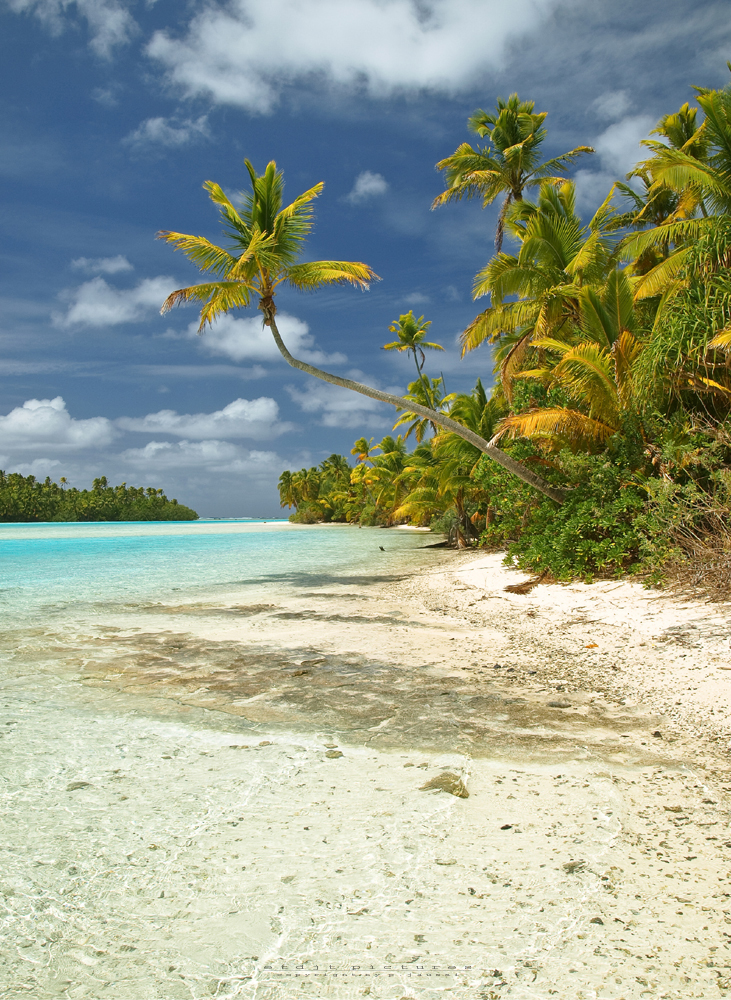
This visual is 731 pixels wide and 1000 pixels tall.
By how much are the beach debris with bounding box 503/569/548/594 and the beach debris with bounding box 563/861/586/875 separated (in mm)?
7531

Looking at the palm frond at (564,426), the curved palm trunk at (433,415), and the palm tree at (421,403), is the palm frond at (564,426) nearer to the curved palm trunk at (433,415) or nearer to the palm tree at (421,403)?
the curved palm trunk at (433,415)

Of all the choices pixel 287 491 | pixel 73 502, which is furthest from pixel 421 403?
pixel 73 502

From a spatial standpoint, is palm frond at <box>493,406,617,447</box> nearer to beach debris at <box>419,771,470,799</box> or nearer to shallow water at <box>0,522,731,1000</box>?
shallow water at <box>0,522,731,1000</box>

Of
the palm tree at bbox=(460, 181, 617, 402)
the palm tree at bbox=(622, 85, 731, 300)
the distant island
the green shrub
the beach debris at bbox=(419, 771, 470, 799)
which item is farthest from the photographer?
the distant island

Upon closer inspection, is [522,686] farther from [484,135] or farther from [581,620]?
[484,135]

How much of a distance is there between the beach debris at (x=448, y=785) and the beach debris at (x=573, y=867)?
664 mm

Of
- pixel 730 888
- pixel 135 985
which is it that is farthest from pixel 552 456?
pixel 135 985

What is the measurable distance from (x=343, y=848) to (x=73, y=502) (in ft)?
400

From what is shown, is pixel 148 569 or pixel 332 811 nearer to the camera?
pixel 332 811

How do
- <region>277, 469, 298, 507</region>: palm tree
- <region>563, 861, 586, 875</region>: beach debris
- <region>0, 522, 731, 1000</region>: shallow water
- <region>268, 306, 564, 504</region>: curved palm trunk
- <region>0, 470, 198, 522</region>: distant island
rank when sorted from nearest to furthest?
<region>0, 522, 731, 1000</region>: shallow water, <region>563, 861, 586, 875</region>: beach debris, <region>268, 306, 564, 504</region>: curved palm trunk, <region>277, 469, 298, 507</region>: palm tree, <region>0, 470, 198, 522</region>: distant island

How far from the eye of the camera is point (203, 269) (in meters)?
12.4

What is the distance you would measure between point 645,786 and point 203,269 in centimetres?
1237

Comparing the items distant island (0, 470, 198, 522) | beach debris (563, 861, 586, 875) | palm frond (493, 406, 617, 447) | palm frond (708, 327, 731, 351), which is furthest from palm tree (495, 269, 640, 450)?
distant island (0, 470, 198, 522)

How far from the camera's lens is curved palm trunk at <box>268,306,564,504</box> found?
10891mm
